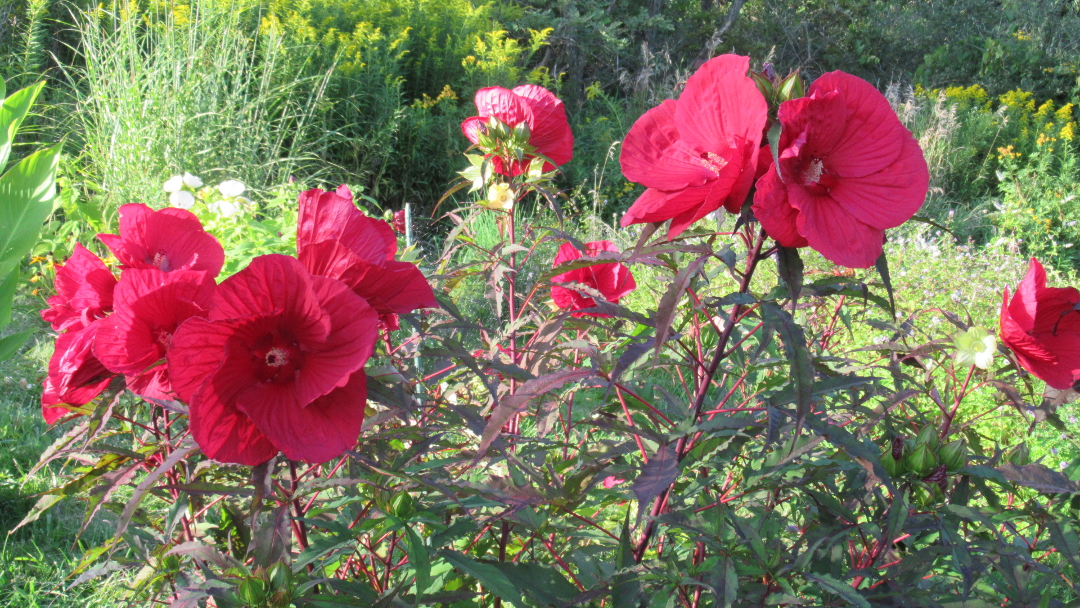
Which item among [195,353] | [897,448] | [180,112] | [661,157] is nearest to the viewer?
[195,353]

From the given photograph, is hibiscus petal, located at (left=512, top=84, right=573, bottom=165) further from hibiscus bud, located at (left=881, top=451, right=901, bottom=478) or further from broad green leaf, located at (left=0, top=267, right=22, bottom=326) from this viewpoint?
broad green leaf, located at (left=0, top=267, right=22, bottom=326)

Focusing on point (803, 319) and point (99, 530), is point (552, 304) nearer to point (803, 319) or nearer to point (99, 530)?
point (803, 319)

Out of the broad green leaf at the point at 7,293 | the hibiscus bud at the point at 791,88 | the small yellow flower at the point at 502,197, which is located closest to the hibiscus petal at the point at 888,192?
the hibiscus bud at the point at 791,88

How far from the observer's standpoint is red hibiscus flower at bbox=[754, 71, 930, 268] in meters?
0.80

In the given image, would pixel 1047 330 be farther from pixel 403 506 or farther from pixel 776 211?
pixel 403 506

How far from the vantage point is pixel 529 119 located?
1.49 meters

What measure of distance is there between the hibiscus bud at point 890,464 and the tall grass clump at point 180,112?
3.79 m

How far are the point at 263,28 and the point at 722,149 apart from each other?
5431 mm

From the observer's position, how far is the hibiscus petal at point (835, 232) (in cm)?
80

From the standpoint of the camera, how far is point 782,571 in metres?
1.04

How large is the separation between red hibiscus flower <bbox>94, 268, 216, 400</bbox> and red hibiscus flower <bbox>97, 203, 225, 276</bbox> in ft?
0.28

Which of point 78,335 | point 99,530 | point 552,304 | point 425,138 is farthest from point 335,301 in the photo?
point 425,138

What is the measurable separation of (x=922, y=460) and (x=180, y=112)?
167 inches

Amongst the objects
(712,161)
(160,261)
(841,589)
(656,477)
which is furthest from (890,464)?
(160,261)
